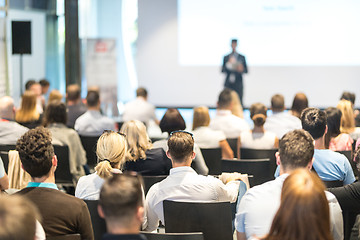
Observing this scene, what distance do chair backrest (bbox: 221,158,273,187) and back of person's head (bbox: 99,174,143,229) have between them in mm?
2868

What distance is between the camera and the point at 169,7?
41.0ft

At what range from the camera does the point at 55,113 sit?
5.82 metres

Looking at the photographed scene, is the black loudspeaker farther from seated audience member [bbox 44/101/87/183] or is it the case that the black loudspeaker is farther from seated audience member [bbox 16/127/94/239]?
seated audience member [bbox 16/127/94/239]

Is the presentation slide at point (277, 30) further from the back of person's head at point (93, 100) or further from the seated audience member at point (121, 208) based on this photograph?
the seated audience member at point (121, 208)

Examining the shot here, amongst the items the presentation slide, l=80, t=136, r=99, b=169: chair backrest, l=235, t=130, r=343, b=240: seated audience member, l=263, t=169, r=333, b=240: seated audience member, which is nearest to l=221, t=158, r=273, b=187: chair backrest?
l=235, t=130, r=343, b=240: seated audience member

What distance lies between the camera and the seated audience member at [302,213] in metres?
1.80

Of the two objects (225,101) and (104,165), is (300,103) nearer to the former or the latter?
(225,101)

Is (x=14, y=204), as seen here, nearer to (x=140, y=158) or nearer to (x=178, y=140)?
(x=178, y=140)

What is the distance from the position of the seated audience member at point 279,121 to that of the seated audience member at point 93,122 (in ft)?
6.32

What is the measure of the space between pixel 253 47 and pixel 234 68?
1080mm

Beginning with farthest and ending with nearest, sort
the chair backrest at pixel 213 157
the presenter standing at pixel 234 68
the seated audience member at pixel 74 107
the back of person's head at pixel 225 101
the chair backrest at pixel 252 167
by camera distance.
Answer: the presenter standing at pixel 234 68, the seated audience member at pixel 74 107, the back of person's head at pixel 225 101, the chair backrest at pixel 213 157, the chair backrest at pixel 252 167

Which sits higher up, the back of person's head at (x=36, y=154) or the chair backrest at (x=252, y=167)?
the back of person's head at (x=36, y=154)

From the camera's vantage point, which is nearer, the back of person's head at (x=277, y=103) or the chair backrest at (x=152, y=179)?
the chair backrest at (x=152, y=179)

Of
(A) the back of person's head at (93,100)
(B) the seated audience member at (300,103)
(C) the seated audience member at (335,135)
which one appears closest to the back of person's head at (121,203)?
(C) the seated audience member at (335,135)
